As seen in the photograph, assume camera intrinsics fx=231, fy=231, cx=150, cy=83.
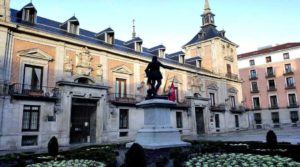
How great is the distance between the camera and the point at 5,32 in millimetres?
18047

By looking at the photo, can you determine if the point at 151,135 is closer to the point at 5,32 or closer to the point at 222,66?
the point at 5,32

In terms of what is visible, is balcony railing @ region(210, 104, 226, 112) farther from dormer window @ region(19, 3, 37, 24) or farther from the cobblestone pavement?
dormer window @ region(19, 3, 37, 24)

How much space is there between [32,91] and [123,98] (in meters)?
8.96

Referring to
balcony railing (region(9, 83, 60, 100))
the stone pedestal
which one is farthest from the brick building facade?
balcony railing (region(9, 83, 60, 100))

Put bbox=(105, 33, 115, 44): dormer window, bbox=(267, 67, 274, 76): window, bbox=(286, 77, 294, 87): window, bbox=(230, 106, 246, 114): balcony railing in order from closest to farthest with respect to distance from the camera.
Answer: bbox=(105, 33, 115, 44): dormer window < bbox=(230, 106, 246, 114): balcony railing < bbox=(286, 77, 294, 87): window < bbox=(267, 67, 274, 76): window

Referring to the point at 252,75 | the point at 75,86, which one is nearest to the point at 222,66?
the point at 252,75

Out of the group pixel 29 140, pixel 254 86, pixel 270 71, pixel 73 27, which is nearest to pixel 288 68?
pixel 270 71

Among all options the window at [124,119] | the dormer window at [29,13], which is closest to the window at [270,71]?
the window at [124,119]

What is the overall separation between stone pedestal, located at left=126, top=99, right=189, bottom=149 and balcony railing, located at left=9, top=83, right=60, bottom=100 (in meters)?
10.8

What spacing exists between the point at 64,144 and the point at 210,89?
77.9ft

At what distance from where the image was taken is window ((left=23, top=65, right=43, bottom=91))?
19.0 metres

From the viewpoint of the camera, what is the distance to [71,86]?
2064 cm

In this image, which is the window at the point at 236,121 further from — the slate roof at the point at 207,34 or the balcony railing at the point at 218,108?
the slate roof at the point at 207,34

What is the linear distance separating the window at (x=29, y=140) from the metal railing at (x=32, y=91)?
3.33 m
